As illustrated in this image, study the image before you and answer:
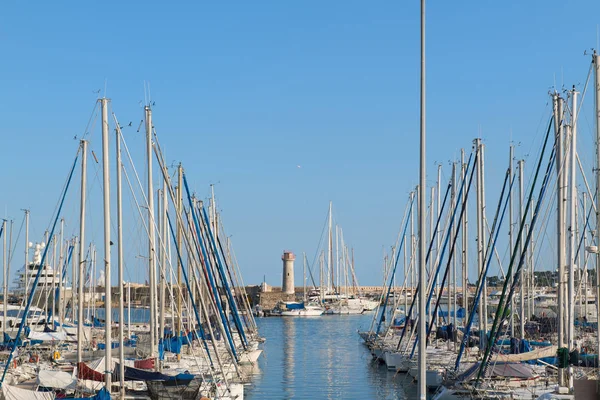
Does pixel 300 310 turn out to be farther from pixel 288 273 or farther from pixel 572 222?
pixel 572 222

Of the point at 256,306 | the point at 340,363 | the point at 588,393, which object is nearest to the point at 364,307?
the point at 256,306

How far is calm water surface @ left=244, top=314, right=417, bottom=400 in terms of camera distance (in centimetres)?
3962

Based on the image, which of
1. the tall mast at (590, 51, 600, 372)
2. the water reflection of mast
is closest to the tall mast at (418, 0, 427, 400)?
the tall mast at (590, 51, 600, 372)

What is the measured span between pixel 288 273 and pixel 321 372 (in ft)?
286

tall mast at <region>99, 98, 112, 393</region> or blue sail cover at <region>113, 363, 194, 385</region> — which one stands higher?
tall mast at <region>99, 98, 112, 393</region>

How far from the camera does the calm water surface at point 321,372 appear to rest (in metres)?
39.6

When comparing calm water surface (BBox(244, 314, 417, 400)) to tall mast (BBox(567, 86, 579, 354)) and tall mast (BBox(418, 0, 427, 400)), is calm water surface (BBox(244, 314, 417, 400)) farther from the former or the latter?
tall mast (BBox(418, 0, 427, 400))

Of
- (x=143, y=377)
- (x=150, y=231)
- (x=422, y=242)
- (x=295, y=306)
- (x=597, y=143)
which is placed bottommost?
(x=295, y=306)

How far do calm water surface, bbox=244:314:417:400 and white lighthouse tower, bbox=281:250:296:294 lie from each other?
2045 inches

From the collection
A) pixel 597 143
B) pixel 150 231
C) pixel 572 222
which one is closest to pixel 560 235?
pixel 572 222

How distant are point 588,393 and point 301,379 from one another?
2729 cm

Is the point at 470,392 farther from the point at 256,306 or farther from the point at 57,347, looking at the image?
the point at 256,306

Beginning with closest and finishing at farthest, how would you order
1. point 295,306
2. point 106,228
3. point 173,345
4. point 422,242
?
point 422,242 → point 106,228 → point 173,345 → point 295,306

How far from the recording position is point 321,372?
49.1 m
